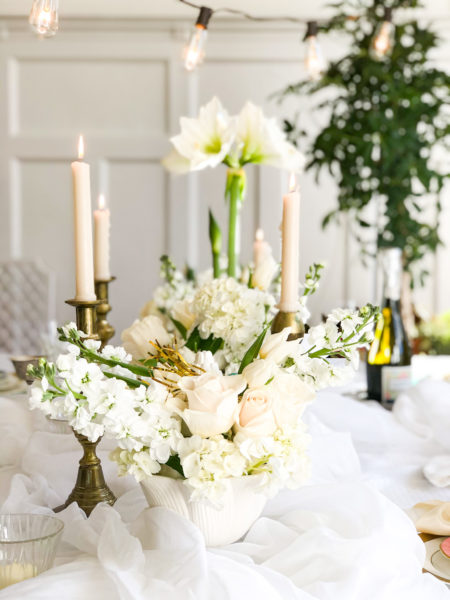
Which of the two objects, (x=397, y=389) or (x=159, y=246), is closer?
(x=397, y=389)

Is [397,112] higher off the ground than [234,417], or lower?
higher

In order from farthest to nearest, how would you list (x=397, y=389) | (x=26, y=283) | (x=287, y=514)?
(x=26, y=283) → (x=397, y=389) → (x=287, y=514)

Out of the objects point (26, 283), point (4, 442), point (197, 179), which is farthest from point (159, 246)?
point (4, 442)

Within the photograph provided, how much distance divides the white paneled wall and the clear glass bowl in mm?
3028

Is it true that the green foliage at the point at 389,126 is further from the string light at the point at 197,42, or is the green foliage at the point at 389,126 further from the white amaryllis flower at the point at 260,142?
the white amaryllis flower at the point at 260,142

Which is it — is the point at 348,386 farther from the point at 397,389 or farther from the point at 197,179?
the point at 197,179

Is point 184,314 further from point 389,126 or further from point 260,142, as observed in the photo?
point 389,126

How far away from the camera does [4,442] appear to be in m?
1.11

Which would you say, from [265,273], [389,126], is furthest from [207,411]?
[389,126]

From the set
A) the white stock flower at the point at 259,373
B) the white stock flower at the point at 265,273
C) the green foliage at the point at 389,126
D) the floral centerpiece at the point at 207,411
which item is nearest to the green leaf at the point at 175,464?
the floral centerpiece at the point at 207,411

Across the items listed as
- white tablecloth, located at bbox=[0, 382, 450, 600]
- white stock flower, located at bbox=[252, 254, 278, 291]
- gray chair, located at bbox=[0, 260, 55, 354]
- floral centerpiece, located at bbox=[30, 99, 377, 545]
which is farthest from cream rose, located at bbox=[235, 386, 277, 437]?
gray chair, located at bbox=[0, 260, 55, 354]

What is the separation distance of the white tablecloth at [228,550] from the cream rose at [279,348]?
→ 0.62 feet

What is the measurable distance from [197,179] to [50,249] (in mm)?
880

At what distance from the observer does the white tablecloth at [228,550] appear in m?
0.66
